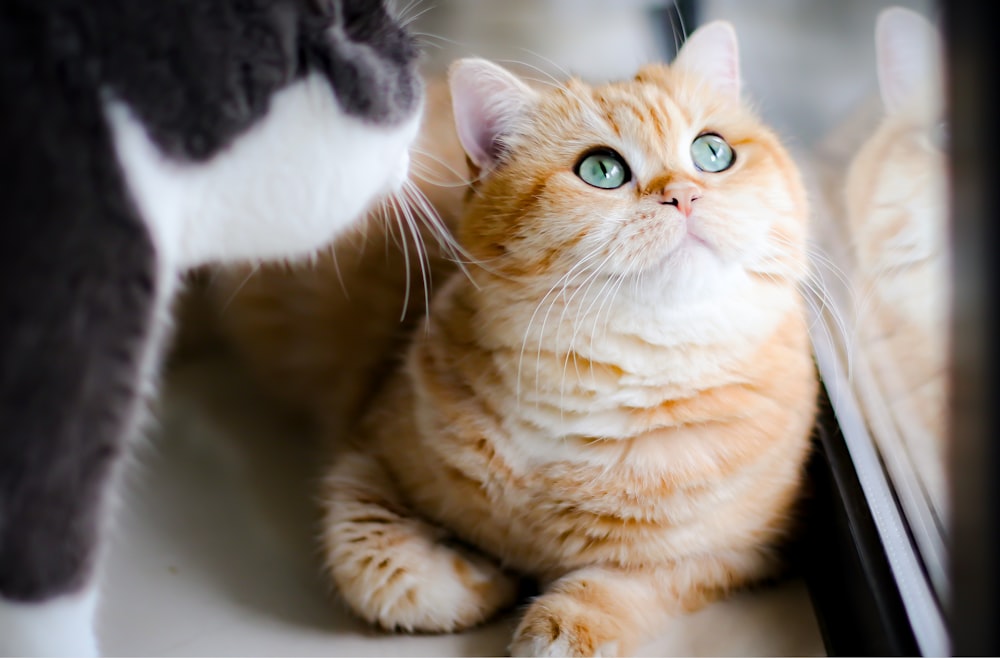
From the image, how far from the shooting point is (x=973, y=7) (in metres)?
0.57

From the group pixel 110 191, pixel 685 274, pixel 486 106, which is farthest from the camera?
pixel 486 106

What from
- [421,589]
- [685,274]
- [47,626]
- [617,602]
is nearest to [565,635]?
[617,602]

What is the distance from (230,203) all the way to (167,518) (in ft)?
2.75

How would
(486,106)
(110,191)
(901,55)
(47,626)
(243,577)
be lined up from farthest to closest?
(243,577), (486,106), (901,55), (47,626), (110,191)

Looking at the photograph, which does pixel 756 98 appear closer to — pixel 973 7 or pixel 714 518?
pixel 714 518

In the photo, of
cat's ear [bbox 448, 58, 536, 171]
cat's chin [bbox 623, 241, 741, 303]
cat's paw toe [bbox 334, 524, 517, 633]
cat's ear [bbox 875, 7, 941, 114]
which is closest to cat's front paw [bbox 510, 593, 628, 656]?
cat's paw toe [bbox 334, 524, 517, 633]

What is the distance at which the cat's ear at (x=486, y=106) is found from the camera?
1.30m

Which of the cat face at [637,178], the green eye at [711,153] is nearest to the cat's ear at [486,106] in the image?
the cat face at [637,178]

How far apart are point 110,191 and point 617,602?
0.88 meters

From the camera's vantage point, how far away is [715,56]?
4.57ft

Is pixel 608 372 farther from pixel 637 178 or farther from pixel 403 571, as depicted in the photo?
pixel 403 571

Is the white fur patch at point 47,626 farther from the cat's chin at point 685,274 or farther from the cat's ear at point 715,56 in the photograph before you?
the cat's ear at point 715,56

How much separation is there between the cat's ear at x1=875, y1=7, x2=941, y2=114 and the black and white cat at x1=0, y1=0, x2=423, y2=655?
2.32 ft

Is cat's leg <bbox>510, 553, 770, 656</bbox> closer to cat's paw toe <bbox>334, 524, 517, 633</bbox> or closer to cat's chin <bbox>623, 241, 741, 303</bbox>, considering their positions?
cat's paw toe <bbox>334, 524, 517, 633</bbox>
